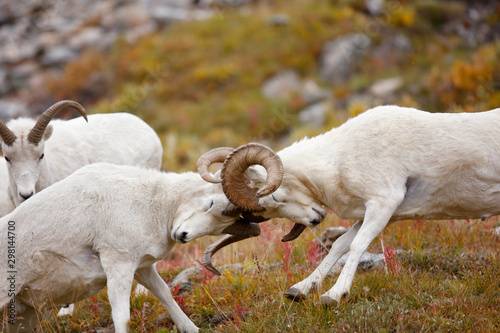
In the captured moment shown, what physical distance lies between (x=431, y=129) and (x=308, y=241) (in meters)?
2.55

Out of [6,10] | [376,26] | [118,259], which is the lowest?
[6,10]

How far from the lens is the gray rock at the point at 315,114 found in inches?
782

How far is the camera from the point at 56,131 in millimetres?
8461

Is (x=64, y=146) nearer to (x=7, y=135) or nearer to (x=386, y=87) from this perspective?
(x=7, y=135)

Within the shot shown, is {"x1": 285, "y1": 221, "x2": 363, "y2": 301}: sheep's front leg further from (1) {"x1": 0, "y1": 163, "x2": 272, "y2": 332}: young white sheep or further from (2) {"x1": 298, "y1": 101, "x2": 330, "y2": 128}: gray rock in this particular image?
(2) {"x1": 298, "y1": 101, "x2": 330, "y2": 128}: gray rock

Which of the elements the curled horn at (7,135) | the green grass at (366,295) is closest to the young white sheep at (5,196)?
the curled horn at (7,135)

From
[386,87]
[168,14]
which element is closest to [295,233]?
[386,87]

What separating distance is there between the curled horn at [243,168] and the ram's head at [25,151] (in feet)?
8.84

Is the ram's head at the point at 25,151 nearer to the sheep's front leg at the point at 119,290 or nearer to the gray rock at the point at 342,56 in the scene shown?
the sheep's front leg at the point at 119,290

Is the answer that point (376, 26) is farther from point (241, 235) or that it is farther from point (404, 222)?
point (241, 235)

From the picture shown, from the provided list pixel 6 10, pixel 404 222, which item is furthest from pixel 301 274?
pixel 6 10

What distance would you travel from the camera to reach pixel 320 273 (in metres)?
6.04

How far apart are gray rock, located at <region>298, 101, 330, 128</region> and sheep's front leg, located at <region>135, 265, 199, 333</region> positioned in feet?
45.7

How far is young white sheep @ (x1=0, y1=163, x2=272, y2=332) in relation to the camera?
18.7ft
